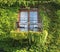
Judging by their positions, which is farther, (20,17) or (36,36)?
(20,17)

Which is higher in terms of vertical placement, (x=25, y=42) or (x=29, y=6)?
(x=29, y=6)

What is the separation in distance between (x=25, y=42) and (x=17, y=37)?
2.56 ft

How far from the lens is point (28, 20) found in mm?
20688

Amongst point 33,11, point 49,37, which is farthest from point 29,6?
point 49,37

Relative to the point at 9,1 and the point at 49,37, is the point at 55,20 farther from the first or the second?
the point at 9,1

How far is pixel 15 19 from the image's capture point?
2052 centimetres

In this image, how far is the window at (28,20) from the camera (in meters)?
20.5

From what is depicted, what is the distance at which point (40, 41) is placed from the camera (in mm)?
19562

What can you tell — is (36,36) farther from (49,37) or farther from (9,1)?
(9,1)

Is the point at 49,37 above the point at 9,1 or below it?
below

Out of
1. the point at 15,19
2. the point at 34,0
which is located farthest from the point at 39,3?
the point at 15,19

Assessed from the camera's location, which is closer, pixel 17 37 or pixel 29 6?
pixel 17 37

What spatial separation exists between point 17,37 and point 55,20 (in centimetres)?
247

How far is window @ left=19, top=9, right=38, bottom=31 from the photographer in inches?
808
